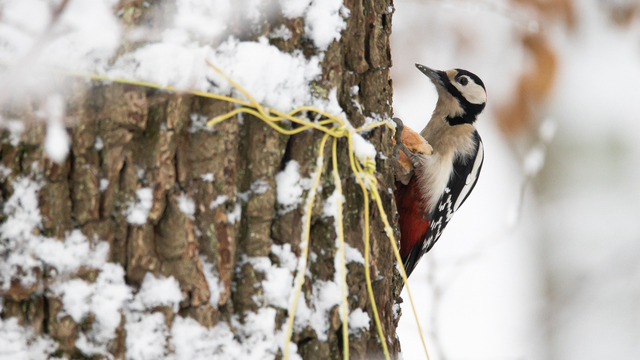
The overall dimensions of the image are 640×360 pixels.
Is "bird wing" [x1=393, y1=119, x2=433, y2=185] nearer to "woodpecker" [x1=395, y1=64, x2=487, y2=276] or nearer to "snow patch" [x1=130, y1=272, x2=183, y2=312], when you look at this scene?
→ "woodpecker" [x1=395, y1=64, x2=487, y2=276]

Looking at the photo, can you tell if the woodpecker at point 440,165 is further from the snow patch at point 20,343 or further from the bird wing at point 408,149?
the snow patch at point 20,343

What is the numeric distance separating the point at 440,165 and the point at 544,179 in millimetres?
4235

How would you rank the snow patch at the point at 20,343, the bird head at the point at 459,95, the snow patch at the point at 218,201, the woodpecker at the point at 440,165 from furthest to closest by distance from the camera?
the bird head at the point at 459,95
the woodpecker at the point at 440,165
the snow patch at the point at 218,201
the snow patch at the point at 20,343

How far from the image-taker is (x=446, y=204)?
218 cm

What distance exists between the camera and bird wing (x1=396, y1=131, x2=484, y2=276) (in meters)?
2.13

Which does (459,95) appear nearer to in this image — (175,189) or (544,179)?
(175,189)

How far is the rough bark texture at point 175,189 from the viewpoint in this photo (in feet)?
3.11

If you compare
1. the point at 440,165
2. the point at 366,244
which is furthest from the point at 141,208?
the point at 440,165

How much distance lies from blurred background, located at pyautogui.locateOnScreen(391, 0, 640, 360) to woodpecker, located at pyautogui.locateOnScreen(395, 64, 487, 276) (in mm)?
1434

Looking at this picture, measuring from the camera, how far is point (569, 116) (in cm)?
581

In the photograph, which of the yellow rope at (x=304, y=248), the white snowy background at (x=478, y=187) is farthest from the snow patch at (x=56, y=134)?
the yellow rope at (x=304, y=248)

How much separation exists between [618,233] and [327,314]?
20.5ft

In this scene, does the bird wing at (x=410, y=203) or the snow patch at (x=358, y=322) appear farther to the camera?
the bird wing at (x=410, y=203)

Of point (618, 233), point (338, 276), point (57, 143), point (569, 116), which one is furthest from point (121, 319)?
point (618, 233)
